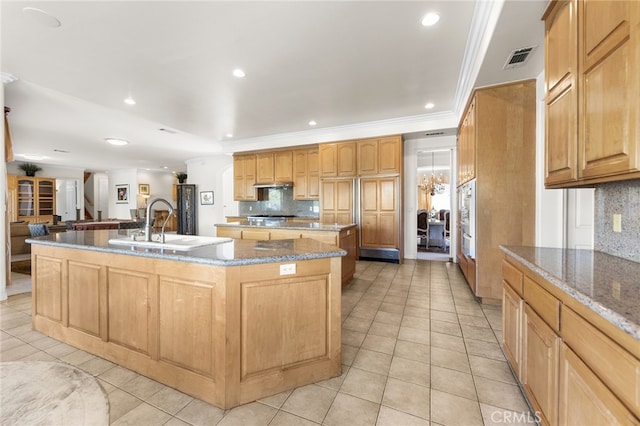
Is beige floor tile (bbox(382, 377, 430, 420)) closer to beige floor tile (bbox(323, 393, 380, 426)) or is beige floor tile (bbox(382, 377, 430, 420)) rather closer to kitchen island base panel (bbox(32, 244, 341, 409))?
beige floor tile (bbox(323, 393, 380, 426))

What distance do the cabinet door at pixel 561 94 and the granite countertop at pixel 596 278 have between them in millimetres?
485

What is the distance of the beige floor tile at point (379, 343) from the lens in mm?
2215

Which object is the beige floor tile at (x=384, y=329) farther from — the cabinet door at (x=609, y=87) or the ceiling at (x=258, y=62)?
the ceiling at (x=258, y=62)

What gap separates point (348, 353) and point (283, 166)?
16.7 ft

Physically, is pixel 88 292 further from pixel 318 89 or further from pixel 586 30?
pixel 586 30

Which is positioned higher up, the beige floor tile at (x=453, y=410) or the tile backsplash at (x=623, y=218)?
the tile backsplash at (x=623, y=218)

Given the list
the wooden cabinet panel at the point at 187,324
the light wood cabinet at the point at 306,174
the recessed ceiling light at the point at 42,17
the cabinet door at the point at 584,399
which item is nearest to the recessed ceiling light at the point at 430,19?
the cabinet door at the point at 584,399

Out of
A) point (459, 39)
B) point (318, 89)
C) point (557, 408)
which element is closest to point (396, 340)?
point (557, 408)

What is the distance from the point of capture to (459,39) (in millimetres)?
2695

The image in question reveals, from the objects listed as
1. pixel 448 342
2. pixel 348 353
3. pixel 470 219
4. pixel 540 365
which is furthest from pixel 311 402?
pixel 470 219

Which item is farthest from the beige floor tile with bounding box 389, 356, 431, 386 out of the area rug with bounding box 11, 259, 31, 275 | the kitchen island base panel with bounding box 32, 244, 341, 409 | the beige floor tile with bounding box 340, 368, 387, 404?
the area rug with bounding box 11, 259, 31, 275

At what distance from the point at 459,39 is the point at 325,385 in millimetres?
3327

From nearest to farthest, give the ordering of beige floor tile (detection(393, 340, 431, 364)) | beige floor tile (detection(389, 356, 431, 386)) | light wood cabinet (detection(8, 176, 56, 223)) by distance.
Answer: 1. beige floor tile (detection(389, 356, 431, 386))
2. beige floor tile (detection(393, 340, 431, 364))
3. light wood cabinet (detection(8, 176, 56, 223))

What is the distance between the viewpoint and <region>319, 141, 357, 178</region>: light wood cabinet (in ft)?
18.4
